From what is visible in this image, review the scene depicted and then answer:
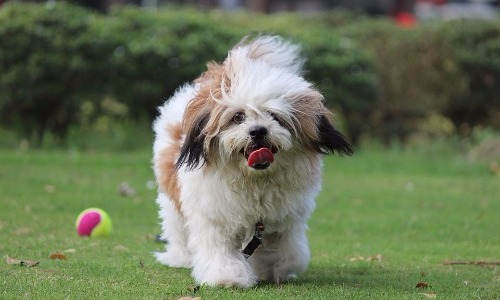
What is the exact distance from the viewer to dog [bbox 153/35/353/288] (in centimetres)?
571

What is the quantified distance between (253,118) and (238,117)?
0.35 ft

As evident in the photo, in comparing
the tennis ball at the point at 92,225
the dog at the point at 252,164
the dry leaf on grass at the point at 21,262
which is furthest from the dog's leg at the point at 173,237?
the tennis ball at the point at 92,225

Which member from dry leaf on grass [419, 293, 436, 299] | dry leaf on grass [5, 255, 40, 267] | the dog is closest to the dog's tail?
the dog

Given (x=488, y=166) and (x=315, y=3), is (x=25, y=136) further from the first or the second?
(x=315, y=3)

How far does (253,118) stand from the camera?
566 centimetres

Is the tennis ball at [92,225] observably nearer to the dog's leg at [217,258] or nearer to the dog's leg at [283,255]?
the dog's leg at [217,258]

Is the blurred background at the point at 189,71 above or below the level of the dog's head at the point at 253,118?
below

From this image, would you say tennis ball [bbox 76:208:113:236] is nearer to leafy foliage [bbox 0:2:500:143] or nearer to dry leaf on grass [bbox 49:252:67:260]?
dry leaf on grass [bbox 49:252:67:260]

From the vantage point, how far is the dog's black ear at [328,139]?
6.00 m

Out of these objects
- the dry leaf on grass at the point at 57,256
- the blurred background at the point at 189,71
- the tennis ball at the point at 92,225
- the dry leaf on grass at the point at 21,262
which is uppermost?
the dry leaf on grass at the point at 21,262

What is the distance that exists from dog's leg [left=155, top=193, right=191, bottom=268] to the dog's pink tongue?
1229 mm

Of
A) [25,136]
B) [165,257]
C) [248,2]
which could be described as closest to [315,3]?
[248,2]

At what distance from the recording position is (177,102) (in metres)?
6.96

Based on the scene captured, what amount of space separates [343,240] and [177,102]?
2486 mm
